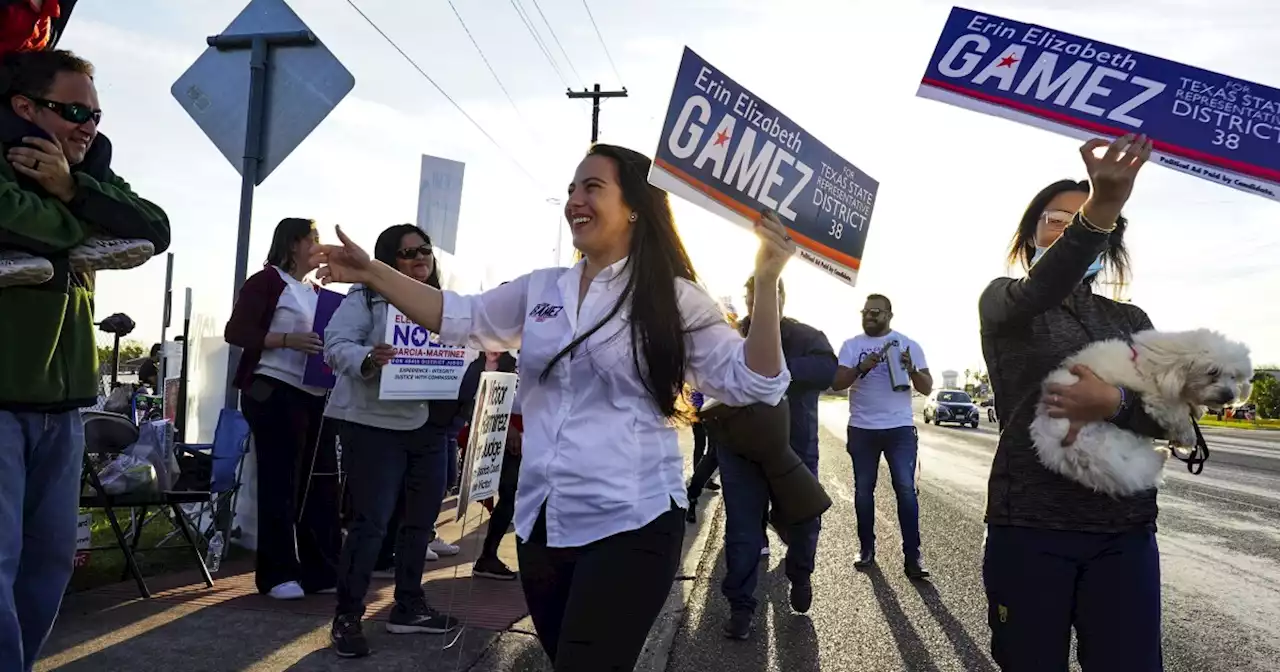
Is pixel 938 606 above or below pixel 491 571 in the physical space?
above

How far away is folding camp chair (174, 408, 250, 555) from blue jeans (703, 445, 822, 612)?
308 centimetres

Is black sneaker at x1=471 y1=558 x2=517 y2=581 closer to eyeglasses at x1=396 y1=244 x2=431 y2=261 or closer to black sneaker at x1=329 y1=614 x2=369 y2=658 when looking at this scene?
black sneaker at x1=329 y1=614 x2=369 y2=658

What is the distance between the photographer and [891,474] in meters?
7.16

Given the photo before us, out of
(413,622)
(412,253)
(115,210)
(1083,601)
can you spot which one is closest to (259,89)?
(412,253)

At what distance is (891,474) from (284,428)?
4.49 meters

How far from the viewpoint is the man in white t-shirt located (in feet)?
23.1

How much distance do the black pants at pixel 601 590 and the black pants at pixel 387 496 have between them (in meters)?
2.06

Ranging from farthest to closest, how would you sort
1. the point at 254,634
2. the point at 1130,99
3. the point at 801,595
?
1. the point at 801,595
2. the point at 254,634
3. the point at 1130,99

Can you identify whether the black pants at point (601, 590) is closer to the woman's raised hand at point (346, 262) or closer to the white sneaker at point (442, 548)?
the woman's raised hand at point (346, 262)

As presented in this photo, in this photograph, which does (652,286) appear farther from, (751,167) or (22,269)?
(22,269)

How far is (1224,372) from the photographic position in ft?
7.72

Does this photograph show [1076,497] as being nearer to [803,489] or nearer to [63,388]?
[803,489]

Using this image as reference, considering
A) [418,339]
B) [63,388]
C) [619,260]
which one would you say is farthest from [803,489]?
[63,388]

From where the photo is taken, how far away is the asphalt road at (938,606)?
4.91 metres
